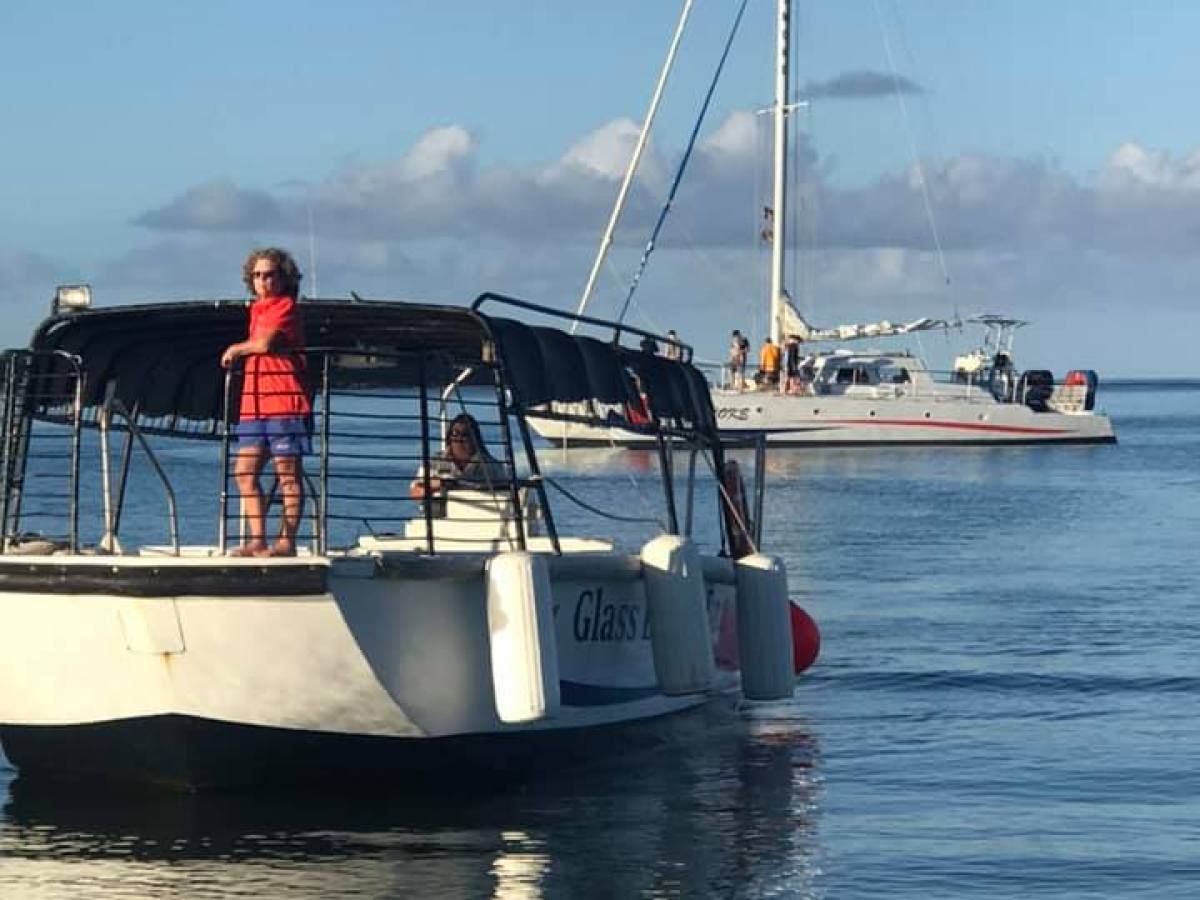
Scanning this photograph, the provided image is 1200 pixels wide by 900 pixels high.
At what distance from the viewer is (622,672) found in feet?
42.2

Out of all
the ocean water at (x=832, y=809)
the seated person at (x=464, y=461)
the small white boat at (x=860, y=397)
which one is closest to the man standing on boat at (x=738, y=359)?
the small white boat at (x=860, y=397)

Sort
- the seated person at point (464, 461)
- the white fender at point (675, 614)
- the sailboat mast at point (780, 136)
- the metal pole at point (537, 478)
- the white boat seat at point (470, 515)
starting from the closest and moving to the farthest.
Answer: the metal pole at point (537, 478)
the white fender at point (675, 614)
the seated person at point (464, 461)
the white boat seat at point (470, 515)
the sailboat mast at point (780, 136)

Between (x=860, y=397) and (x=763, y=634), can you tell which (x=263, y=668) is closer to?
(x=763, y=634)

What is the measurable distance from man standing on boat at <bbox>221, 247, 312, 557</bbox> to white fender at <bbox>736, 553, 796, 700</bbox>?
3299mm

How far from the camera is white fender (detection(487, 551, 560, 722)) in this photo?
1112 centimetres

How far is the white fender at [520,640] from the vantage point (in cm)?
1112

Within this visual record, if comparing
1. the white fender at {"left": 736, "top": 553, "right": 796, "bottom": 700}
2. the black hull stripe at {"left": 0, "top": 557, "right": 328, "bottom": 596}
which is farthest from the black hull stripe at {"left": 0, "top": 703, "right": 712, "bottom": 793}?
the white fender at {"left": 736, "top": 553, "right": 796, "bottom": 700}

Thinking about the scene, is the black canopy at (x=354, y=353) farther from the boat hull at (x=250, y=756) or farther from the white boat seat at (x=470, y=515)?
the boat hull at (x=250, y=756)

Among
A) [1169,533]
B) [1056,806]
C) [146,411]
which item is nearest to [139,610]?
[146,411]

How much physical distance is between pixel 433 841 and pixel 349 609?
1.23 meters

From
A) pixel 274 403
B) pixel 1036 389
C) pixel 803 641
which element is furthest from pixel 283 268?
pixel 1036 389

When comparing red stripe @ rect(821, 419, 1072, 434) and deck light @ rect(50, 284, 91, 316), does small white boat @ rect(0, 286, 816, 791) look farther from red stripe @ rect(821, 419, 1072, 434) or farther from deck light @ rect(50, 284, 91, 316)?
red stripe @ rect(821, 419, 1072, 434)

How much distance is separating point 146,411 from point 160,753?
2.55 m

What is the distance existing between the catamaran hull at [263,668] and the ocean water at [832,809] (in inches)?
13.1
